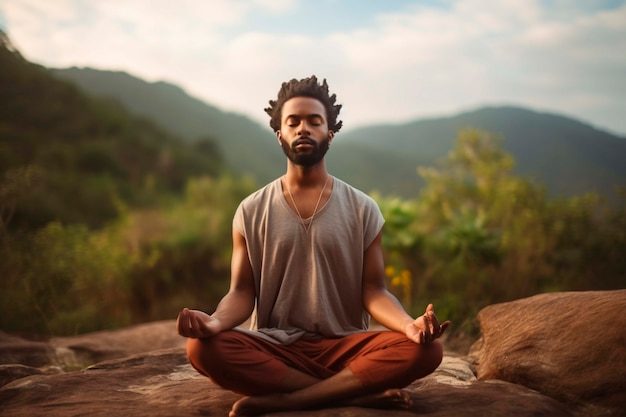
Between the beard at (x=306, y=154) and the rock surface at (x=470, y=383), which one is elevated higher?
the beard at (x=306, y=154)

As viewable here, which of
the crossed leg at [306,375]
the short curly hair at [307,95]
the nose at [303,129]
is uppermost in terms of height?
the short curly hair at [307,95]

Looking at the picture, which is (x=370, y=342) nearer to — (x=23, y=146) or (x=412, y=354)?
(x=412, y=354)

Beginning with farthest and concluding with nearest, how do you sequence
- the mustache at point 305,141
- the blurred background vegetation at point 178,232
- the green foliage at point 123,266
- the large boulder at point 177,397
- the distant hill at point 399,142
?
the distant hill at point 399,142 → the blurred background vegetation at point 178,232 → the green foliage at point 123,266 → the mustache at point 305,141 → the large boulder at point 177,397

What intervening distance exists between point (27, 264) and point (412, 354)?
15.8 ft

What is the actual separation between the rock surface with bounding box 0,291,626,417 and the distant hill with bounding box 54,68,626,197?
1669 mm

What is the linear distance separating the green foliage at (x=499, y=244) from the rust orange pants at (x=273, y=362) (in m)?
2.42

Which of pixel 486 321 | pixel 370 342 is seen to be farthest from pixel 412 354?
pixel 486 321

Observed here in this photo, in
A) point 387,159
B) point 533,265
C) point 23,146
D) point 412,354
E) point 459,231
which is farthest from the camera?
point 387,159

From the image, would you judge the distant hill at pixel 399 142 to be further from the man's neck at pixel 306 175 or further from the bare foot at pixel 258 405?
the bare foot at pixel 258 405

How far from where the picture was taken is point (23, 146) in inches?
322

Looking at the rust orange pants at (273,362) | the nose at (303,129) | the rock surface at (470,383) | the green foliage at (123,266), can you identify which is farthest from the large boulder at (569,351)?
the green foliage at (123,266)

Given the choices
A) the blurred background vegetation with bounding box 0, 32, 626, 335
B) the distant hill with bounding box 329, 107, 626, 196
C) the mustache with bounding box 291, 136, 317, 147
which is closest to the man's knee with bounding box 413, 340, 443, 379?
the mustache with bounding box 291, 136, 317, 147

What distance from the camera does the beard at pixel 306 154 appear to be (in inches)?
107

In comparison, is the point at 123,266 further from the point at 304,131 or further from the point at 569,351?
the point at 569,351
